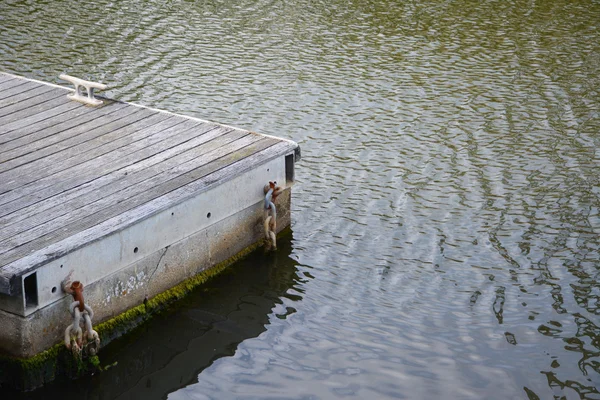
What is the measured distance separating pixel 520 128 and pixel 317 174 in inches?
115

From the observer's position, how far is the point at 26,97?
9562 mm

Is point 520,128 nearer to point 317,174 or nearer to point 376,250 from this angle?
point 317,174

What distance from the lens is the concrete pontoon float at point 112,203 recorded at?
6.28 m

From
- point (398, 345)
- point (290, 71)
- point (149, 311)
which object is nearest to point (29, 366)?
point (149, 311)

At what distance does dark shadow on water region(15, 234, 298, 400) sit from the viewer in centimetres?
650

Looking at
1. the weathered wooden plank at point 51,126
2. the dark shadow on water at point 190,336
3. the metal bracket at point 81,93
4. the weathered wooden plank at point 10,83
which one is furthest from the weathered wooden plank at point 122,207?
the weathered wooden plank at point 10,83

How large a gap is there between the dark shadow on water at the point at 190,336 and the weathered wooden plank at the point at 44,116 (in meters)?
2.47

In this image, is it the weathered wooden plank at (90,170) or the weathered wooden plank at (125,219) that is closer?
the weathered wooden plank at (125,219)

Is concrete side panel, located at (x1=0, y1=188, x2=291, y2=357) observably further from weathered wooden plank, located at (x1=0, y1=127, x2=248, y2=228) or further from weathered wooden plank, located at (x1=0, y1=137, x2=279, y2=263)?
weathered wooden plank, located at (x1=0, y1=127, x2=248, y2=228)

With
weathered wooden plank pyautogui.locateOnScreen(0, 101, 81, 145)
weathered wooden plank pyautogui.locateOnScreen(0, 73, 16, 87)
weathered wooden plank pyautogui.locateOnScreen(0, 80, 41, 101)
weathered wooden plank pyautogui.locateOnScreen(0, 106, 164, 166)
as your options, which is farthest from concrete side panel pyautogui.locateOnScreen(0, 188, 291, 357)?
weathered wooden plank pyautogui.locateOnScreen(0, 73, 16, 87)

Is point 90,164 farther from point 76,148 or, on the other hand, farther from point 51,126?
point 51,126

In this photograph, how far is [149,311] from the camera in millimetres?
7258

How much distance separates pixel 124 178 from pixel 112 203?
1.80 feet

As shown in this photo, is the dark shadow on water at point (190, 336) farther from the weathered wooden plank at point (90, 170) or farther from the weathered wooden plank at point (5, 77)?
the weathered wooden plank at point (5, 77)
